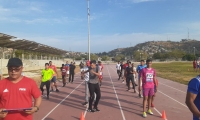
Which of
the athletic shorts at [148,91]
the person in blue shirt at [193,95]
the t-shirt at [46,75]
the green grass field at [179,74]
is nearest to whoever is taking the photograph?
A: the person in blue shirt at [193,95]

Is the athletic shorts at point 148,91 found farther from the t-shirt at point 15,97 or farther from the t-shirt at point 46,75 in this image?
the t-shirt at point 46,75

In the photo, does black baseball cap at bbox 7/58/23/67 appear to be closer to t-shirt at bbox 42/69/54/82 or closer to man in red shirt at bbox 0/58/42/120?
man in red shirt at bbox 0/58/42/120

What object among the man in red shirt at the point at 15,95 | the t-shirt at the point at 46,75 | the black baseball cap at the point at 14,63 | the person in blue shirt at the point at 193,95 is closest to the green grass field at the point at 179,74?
the t-shirt at the point at 46,75

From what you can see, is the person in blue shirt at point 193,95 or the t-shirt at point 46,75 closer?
the person in blue shirt at point 193,95

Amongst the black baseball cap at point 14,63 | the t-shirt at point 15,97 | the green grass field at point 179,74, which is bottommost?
the green grass field at point 179,74

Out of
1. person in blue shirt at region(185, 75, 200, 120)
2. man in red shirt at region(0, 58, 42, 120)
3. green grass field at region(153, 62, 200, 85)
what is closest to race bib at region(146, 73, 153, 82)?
person in blue shirt at region(185, 75, 200, 120)

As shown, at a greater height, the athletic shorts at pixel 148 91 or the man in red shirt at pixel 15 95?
the man in red shirt at pixel 15 95

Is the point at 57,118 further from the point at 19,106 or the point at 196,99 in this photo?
the point at 196,99

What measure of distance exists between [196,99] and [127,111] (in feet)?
→ 16.8

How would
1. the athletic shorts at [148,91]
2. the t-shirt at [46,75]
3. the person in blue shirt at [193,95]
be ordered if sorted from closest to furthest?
the person in blue shirt at [193,95] < the athletic shorts at [148,91] < the t-shirt at [46,75]

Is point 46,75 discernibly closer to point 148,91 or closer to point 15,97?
point 148,91

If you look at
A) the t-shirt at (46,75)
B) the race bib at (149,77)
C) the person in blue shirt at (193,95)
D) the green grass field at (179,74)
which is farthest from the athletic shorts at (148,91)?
the green grass field at (179,74)

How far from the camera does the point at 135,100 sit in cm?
1006

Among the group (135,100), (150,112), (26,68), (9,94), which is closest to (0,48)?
(26,68)
